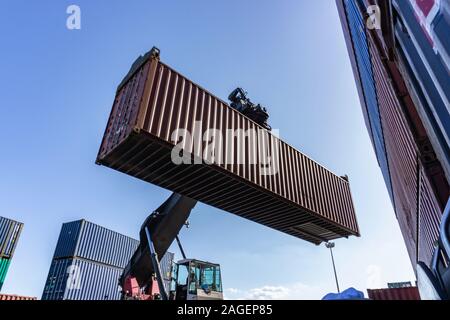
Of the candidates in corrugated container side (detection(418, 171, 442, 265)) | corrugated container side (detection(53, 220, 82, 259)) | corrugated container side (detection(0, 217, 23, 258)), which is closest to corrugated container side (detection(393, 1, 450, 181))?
corrugated container side (detection(418, 171, 442, 265))

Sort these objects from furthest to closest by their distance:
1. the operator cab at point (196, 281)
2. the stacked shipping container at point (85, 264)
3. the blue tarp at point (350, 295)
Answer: the stacked shipping container at point (85, 264) → the operator cab at point (196, 281) → the blue tarp at point (350, 295)

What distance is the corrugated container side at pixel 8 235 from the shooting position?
18.5 meters

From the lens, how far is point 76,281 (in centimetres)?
2034

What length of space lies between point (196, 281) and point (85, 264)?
16937mm

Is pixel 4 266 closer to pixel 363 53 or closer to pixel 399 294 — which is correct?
pixel 363 53

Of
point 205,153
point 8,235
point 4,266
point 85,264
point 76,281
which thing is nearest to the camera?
point 205,153

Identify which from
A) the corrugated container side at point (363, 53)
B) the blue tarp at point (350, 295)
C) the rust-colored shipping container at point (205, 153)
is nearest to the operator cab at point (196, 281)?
the rust-colored shipping container at point (205, 153)

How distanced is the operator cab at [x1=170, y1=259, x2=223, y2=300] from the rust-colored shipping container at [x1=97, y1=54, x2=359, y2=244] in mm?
2137

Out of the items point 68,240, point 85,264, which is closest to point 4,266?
point 68,240

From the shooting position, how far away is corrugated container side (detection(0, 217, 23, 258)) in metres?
18.5

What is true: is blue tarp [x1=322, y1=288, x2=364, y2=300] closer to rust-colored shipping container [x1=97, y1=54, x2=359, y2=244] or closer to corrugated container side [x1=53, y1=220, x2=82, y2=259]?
rust-colored shipping container [x1=97, y1=54, x2=359, y2=244]

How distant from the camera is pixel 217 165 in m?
7.52

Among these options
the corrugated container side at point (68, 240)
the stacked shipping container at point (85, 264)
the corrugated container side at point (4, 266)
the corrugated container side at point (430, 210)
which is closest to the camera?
the corrugated container side at point (430, 210)

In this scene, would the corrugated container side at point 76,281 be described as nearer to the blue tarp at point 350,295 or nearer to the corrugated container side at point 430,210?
the blue tarp at point 350,295
